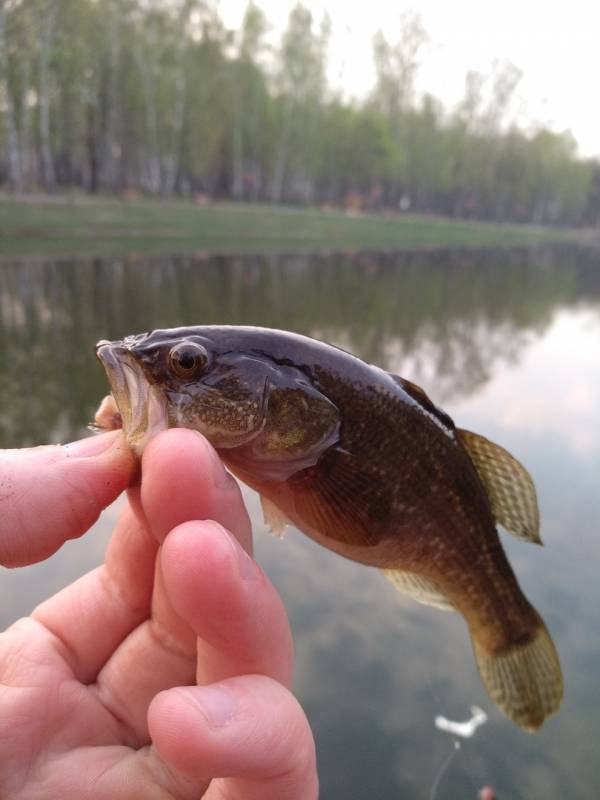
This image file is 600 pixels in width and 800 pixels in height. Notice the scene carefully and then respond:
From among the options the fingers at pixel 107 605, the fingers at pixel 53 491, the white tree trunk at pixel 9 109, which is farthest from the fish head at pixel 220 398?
the white tree trunk at pixel 9 109

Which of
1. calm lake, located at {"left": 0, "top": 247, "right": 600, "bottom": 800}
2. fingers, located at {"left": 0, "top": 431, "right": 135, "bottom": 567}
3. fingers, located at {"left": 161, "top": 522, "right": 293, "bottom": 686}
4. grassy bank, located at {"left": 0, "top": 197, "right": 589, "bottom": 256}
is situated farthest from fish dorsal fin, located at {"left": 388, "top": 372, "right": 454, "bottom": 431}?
grassy bank, located at {"left": 0, "top": 197, "right": 589, "bottom": 256}

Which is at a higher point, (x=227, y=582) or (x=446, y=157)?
(x=446, y=157)

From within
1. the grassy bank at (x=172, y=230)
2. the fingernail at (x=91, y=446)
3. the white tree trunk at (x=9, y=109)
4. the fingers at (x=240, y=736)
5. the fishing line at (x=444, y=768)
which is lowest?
the fishing line at (x=444, y=768)

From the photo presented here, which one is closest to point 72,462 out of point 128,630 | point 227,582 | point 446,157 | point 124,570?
point 227,582

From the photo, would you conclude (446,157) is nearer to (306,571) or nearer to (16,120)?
(16,120)

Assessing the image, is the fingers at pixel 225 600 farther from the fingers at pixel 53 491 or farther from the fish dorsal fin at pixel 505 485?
the fish dorsal fin at pixel 505 485

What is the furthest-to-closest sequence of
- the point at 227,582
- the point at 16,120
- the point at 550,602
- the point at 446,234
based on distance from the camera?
the point at 446,234 < the point at 16,120 < the point at 550,602 < the point at 227,582
